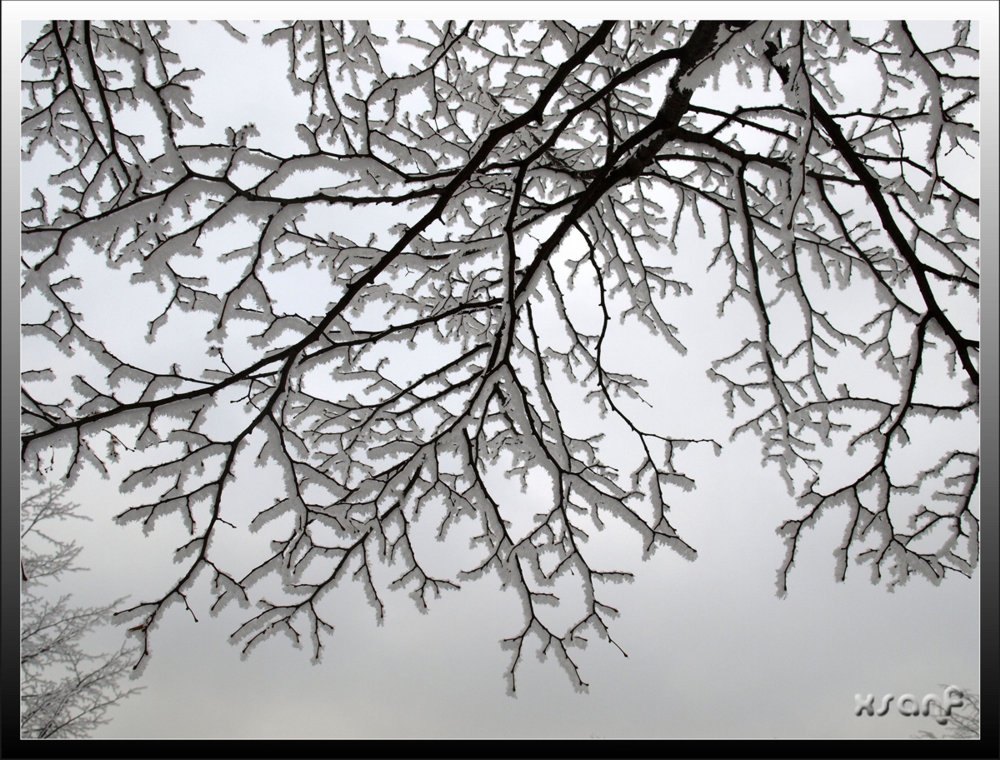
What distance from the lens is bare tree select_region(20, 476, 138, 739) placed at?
6.52 feet

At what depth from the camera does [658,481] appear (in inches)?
80.0

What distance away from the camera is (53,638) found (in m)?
2.15

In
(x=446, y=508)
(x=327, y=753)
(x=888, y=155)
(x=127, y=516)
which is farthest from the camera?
(x=888, y=155)

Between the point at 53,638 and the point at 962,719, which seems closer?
the point at 962,719

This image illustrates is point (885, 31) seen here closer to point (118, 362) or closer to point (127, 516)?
point (118, 362)

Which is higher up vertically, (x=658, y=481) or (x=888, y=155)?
(x=888, y=155)

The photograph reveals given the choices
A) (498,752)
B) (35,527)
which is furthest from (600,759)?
(35,527)

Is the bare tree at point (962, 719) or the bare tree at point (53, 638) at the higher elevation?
the bare tree at point (53, 638)

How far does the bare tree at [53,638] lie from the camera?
1.99 meters

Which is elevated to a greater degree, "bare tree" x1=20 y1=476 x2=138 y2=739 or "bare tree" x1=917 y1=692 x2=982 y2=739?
"bare tree" x1=20 y1=476 x2=138 y2=739

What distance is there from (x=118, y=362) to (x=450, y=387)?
102cm

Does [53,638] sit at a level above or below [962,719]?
above

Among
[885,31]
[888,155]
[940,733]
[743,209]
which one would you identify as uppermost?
→ [885,31]

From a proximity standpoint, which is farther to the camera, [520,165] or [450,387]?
[450,387]
